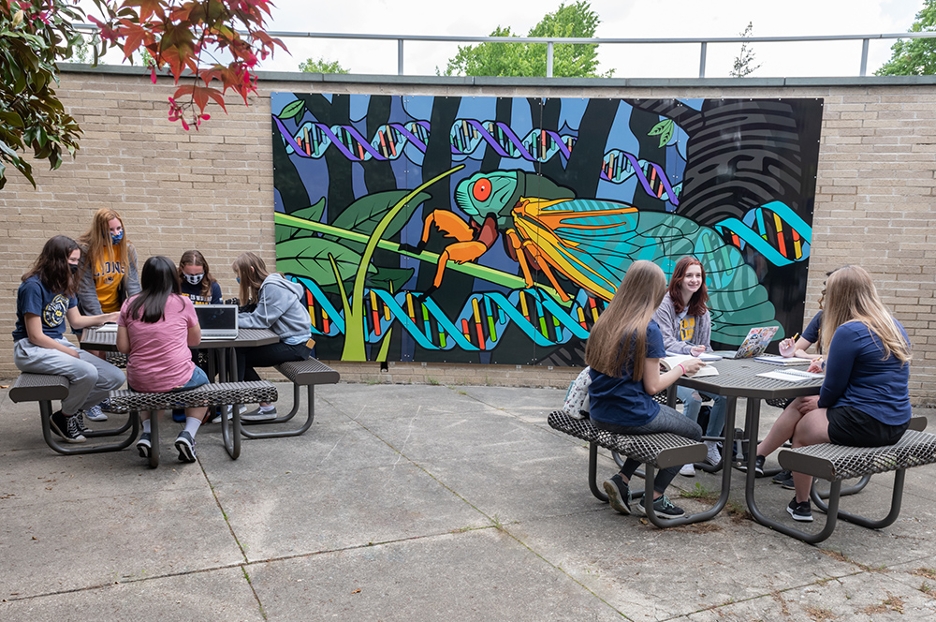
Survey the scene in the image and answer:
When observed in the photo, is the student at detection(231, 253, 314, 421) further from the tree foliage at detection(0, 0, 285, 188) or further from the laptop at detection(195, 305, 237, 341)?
the tree foliage at detection(0, 0, 285, 188)

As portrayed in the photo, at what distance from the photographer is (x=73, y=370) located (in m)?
4.71

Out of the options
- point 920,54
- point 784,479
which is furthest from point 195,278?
point 920,54

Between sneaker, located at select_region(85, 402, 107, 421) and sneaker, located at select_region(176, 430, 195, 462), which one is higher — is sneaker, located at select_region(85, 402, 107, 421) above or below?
below

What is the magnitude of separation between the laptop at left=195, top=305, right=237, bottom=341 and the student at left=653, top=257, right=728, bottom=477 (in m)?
3.24

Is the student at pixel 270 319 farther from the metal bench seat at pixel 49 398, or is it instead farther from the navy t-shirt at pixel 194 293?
the metal bench seat at pixel 49 398

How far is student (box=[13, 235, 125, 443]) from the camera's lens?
4.68 meters

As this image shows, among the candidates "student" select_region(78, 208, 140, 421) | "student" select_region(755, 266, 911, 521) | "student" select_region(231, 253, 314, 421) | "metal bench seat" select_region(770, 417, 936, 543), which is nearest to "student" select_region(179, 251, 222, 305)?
"student" select_region(231, 253, 314, 421)

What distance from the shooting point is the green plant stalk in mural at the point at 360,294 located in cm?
741

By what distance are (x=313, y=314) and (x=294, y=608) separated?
4.98 m

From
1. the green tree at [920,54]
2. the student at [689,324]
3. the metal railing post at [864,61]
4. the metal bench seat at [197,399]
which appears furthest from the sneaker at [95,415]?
the green tree at [920,54]

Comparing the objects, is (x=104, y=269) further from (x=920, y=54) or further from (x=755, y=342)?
(x=920, y=54)

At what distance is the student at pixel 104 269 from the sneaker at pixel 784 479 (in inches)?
209

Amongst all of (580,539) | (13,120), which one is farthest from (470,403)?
(13,120)

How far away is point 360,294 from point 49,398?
3495 mm
